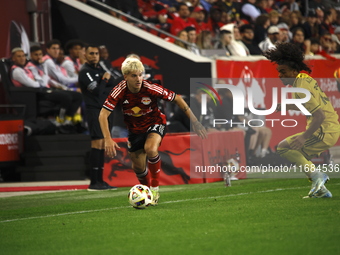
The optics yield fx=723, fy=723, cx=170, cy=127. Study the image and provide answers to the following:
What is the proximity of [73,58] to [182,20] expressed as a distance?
441 centimetres

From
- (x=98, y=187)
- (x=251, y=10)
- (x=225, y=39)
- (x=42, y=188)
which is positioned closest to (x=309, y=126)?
(x=98, y=187)

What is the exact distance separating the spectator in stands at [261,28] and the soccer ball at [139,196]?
A: 12823 millimetres

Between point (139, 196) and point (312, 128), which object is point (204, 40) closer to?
point (312, 128)

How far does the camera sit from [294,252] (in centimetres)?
642

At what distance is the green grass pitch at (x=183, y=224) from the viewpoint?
272 inches

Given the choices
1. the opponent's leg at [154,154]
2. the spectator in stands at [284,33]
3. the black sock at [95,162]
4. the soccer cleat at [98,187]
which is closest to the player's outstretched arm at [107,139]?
the opponent's leg at [154,154]

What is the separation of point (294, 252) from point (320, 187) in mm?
3707

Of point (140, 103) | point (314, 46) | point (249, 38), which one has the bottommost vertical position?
point (140, 103)

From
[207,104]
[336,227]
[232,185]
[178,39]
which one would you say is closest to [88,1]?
[178,39]

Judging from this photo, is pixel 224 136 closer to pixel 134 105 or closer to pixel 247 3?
pixel 134 105

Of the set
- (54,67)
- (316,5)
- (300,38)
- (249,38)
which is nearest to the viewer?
(54,67)

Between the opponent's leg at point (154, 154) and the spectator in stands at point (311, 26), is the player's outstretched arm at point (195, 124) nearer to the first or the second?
the opponent's leg at point (154, 154)

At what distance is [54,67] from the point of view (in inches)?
693

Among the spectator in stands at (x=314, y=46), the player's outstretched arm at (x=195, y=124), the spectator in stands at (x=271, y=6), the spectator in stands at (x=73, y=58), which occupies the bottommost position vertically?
the player's outstretched arm at (x=195, y=124)
